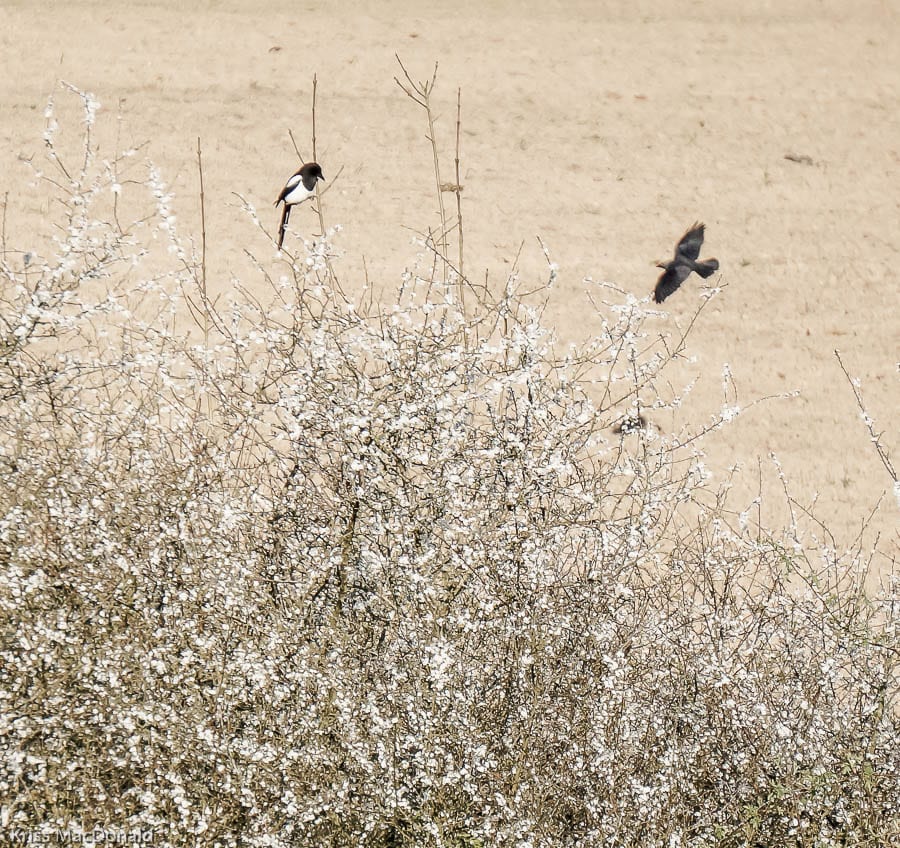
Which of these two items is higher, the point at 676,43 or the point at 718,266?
the point at 676,43

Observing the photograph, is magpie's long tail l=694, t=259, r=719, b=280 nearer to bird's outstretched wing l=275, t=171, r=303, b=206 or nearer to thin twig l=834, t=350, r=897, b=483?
thin twig l=834, t=350, r=897, b=483

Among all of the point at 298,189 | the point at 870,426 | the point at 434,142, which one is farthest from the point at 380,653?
the point at 298,189

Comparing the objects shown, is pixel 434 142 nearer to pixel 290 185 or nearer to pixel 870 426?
pixel 290 185

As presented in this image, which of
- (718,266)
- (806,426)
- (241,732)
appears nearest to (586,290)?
(718,266)

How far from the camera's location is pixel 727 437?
20.2ft

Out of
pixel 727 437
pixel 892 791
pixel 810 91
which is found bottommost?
pixel 892 791

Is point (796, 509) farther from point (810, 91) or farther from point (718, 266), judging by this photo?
point (810, 91)

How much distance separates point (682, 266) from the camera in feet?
22.1

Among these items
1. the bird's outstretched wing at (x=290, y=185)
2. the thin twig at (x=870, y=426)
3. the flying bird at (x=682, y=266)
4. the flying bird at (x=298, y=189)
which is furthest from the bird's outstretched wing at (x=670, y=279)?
the bird's outstretched wing at (x=290, y=185)

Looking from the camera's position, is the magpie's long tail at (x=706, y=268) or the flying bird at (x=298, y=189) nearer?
the flying bird at (x=298, y=189)

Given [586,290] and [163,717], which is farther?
[586,290]

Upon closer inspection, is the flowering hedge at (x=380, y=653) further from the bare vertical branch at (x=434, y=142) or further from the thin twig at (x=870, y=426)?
the bare vertical branch at (x=434, y=142)

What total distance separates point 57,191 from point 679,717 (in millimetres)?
4927

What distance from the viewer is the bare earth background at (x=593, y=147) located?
6.43 metres
